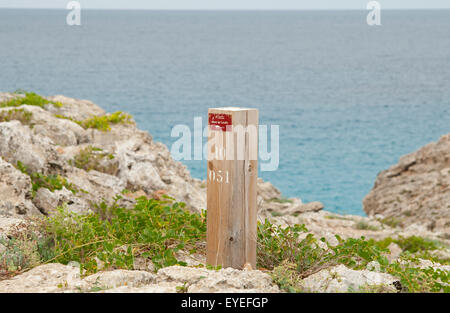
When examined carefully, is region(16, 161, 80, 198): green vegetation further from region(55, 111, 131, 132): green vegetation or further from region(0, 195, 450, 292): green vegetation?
region(55, 111, 131, 132): green vegetation

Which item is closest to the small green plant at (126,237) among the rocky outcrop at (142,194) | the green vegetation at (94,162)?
the rocky outcrop at (142,194)

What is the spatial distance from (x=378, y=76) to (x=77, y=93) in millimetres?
40760

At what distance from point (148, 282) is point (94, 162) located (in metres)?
4.92

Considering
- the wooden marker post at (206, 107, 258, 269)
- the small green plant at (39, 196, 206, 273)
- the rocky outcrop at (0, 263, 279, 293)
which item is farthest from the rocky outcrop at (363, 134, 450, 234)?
the rocky outcrop at (0, 263, 279, 293)

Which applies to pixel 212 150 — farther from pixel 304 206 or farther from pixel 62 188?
pixel 304 206

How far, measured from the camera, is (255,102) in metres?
56.2

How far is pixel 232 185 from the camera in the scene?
4.92 m

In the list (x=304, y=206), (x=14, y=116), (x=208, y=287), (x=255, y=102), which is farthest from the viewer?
(x=255, y=102)

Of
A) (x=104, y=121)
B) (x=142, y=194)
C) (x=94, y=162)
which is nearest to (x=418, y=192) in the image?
(x=104, y=121)

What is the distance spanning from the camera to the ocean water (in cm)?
3559

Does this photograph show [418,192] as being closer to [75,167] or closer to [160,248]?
[75,167]

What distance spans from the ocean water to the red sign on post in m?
22.0

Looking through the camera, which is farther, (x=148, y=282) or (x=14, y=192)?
(x=14, y=192)

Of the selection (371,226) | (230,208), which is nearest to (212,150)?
(230,208)
